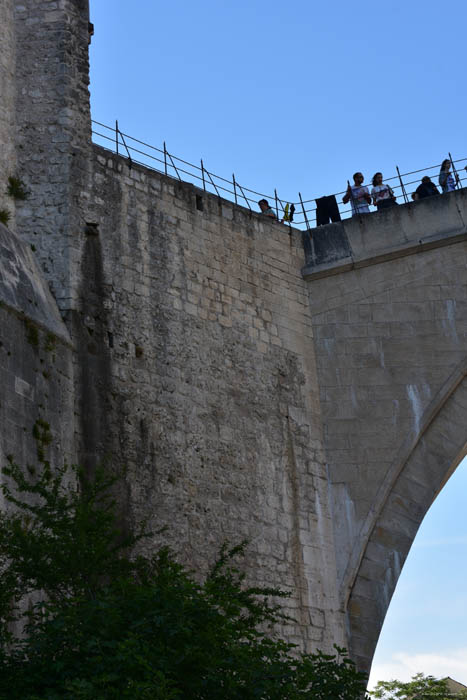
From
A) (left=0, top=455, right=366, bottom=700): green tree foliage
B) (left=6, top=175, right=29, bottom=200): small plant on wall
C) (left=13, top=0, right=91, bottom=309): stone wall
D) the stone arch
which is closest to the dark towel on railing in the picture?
the stone arch

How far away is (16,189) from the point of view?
13320 mm

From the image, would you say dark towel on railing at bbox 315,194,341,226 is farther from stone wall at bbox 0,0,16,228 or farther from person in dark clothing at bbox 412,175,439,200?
stone wall at bbox 0,0,16,228

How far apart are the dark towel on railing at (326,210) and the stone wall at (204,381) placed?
3.21ft

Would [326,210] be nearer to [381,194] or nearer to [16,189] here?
[381,194]

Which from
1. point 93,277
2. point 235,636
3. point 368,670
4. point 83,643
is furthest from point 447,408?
point 83,643

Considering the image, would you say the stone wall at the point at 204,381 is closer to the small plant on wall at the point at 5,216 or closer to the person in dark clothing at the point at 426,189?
the small plant on wall at the point at 5,216

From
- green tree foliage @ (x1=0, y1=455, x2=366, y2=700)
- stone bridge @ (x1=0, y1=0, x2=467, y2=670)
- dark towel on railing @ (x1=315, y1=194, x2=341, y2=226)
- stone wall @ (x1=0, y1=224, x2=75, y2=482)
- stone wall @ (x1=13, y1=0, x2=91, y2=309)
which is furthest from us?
dark towel on railing @ (x1=315, y1=194, x2=341, y2=226)

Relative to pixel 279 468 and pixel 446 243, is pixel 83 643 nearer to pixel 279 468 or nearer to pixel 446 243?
pixel 279 468

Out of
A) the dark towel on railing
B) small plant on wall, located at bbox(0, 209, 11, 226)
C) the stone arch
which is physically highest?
the dark towel on railing

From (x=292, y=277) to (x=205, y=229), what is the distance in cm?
161

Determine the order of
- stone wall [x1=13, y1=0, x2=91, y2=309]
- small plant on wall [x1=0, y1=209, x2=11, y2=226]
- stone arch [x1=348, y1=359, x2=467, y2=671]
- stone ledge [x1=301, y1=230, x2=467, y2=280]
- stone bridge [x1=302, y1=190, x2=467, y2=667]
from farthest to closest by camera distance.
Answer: stone ledge [x1=301, y1=230, x2=467, y2=280] → stone bridge [x1=302, y1=190, x2=467, y2=667] → stone arch [x1=348, y1=359, x2=467, y2=671] → stone wall [x1=13, y1=0, x2=91, y2=309] → small plant on wall [x1=0, y1=209, x2=11, y2=226]

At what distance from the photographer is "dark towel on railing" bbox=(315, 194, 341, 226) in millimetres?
16547

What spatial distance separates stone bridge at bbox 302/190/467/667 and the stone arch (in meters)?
0.01

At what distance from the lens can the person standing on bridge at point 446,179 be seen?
1653 centimetres
